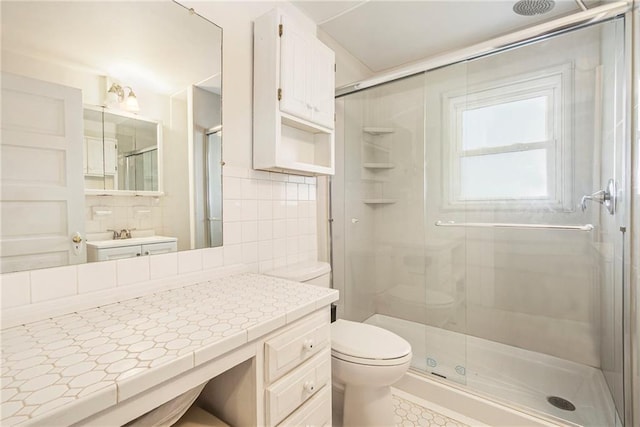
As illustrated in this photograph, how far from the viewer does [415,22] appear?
2.01m

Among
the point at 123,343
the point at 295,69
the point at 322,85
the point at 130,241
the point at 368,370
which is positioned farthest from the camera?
the point at 322,85

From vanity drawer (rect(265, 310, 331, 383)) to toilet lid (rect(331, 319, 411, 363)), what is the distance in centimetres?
30

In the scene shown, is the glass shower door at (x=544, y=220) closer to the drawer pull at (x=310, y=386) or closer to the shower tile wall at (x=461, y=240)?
the shower tile wall at (x=461, y=240)

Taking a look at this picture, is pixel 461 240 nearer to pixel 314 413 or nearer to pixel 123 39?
pixel 314 413

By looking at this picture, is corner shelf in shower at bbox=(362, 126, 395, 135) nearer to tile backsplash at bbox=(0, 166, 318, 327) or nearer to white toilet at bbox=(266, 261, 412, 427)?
tile backsplash at bbox=(0, 166, 318, 327)

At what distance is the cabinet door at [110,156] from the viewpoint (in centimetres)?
101

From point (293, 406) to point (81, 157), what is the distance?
1.06m

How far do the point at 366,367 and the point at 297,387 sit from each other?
1.53 ft

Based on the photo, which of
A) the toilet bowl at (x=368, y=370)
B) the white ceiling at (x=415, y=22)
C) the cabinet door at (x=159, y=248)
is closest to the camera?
the cabinet door at (x=159, y=248)

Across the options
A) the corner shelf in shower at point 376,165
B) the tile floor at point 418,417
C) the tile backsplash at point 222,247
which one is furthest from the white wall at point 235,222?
the tile floor at point 418,417

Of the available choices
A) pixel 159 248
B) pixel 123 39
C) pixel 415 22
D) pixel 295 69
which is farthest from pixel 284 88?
pixel 415 22

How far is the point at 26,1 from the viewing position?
87cm

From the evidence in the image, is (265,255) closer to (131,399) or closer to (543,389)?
(131,399)

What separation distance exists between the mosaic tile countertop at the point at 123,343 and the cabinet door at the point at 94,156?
0.46m
